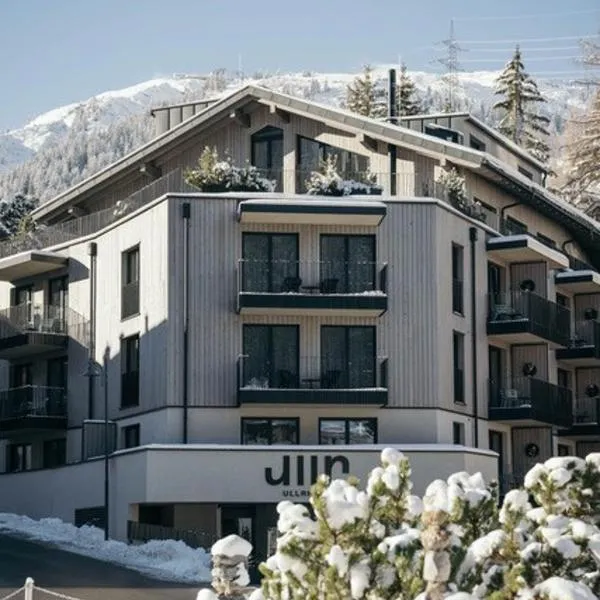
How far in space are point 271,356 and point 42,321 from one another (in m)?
9.89

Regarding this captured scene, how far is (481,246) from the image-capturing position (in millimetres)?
50406

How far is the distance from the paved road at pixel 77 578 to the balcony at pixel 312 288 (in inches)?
380

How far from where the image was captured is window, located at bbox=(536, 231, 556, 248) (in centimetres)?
5793

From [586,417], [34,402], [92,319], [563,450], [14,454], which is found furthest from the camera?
[563,450]

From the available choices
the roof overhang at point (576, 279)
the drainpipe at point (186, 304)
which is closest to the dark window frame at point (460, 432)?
the drainpipe at point (186, 304)

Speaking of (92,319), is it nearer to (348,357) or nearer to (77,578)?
(348,357)

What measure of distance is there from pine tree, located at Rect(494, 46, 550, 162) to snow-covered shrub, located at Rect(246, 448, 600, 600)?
262 ft

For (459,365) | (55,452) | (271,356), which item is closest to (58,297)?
(55,452)

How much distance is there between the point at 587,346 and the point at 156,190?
1764 centimetres

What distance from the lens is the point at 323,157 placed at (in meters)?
50.6

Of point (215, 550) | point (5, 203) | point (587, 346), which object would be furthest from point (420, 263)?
point (5, 203)

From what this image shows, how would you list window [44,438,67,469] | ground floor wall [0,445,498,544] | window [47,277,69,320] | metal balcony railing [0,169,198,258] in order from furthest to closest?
window [47,277,69,320] → window [44,438,67,469] → metal balcony railing [0,169,198,258] → ground floor wall [0,445,498,544]

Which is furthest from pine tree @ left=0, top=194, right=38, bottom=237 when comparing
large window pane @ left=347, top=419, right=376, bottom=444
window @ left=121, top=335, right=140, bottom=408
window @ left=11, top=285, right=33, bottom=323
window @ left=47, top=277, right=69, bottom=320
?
large window pane @ left=347, top=419, right=376, bottom=444

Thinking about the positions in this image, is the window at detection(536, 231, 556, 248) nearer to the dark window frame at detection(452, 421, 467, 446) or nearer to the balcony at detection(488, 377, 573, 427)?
the balcony at detection(488, 377, 573, 427)
